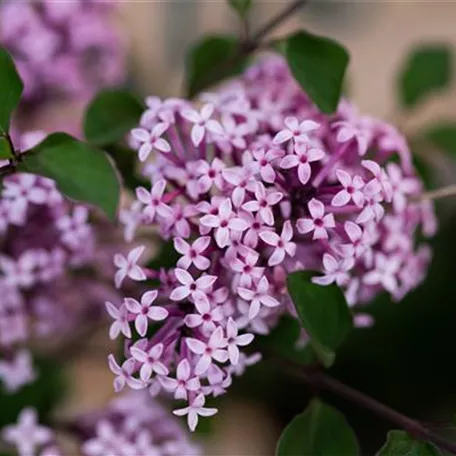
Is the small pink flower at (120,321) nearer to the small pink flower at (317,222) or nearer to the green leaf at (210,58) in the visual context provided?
the small pink flower at (317,222)

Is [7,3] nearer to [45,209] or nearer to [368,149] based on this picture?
[45,209]

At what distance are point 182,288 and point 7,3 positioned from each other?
40 centimetres

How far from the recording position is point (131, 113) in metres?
0.59

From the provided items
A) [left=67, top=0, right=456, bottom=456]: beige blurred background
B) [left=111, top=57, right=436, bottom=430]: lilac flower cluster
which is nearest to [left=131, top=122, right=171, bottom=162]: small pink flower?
[left=111, top=57, right=436, bottom=430]: lilac flower cluster

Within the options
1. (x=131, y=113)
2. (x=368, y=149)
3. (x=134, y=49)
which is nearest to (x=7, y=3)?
(x=131, y=113)

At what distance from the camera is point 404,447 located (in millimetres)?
469

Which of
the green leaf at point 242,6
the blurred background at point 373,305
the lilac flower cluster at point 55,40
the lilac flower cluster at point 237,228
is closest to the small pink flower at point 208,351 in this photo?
the lilac flower cluster at point 237,228

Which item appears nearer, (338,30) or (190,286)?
(190,286)

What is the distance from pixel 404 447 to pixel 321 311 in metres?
0.08

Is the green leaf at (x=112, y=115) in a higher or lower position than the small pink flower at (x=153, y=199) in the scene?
higher

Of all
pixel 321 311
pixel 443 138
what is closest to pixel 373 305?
pixel 443 138

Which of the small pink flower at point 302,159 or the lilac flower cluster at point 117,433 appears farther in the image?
the lilac flower cluster at point 117,433

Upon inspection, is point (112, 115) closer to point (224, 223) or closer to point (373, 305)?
point (224, 223)

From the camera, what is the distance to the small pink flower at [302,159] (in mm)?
470
